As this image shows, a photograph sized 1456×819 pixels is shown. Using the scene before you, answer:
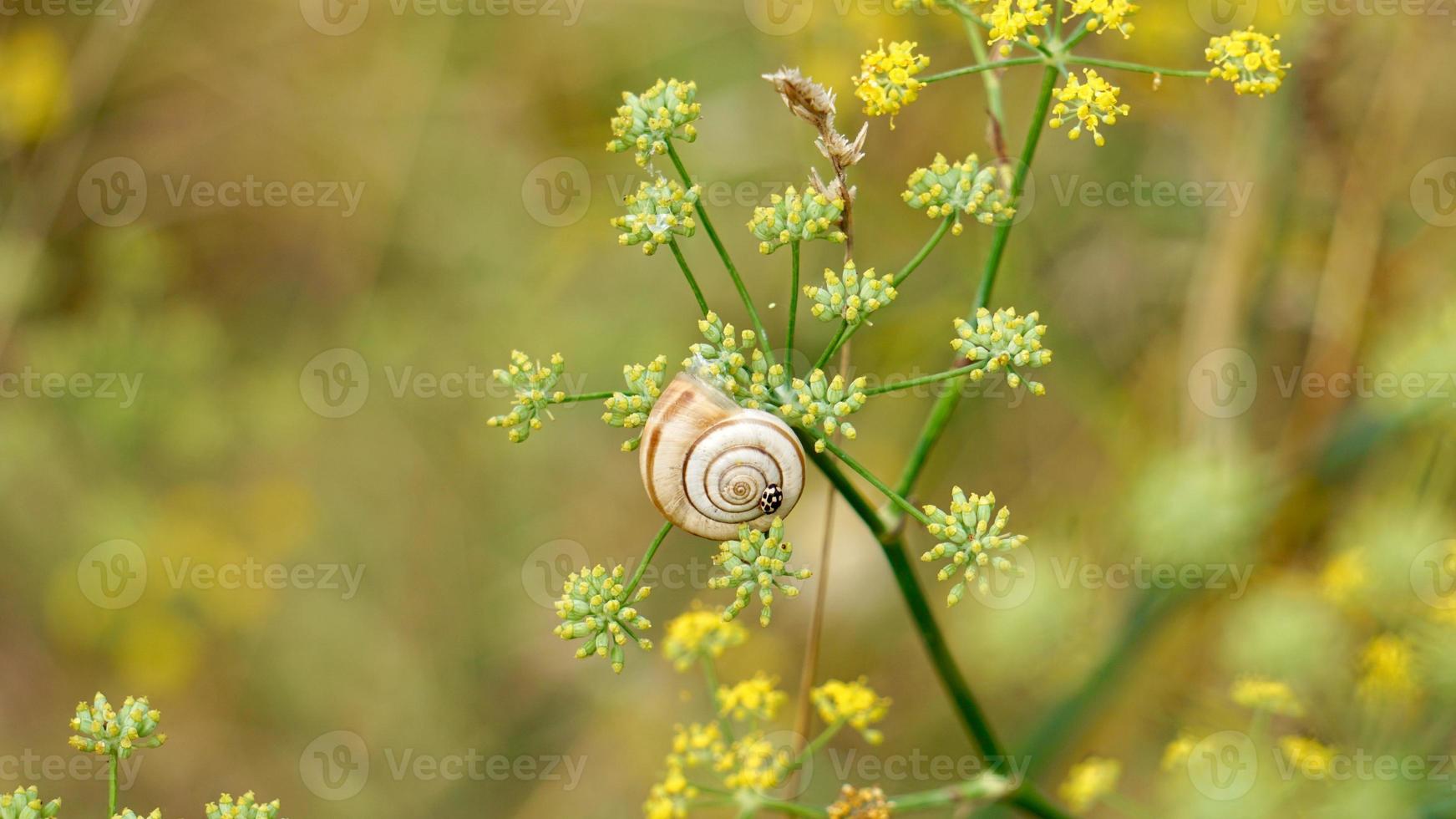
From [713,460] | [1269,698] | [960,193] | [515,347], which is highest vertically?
[515,347]

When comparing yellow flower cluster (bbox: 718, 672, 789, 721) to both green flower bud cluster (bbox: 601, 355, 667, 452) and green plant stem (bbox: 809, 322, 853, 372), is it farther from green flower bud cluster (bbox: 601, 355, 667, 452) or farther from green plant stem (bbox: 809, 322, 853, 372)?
green plant stem (bbox: 809, 322, 853, 372)

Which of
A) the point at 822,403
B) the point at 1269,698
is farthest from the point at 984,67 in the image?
the point at 1269,698

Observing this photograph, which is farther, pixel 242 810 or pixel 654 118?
pixel 242 810

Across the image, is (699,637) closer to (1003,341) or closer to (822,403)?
(822,403)

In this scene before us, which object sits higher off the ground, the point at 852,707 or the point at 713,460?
the point at 713,460

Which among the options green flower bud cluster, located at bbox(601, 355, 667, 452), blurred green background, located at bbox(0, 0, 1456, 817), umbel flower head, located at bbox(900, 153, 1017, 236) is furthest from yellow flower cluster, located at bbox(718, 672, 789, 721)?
blurred green background, located at bbox(0, 0, 1456, 817)

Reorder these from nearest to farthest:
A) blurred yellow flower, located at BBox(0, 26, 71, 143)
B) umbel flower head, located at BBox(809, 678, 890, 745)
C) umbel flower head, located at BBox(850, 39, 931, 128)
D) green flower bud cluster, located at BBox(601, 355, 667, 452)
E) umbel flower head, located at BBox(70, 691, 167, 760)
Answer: green flower bud cluster, located at BBox(601, 355, 667, 452)
umbel flower head, located at BBox(850, 39, 931, 128)
umbel flower head, located at BBox(70, 691, 167, 760)
umbel flower head, located at BBox(809, 678, 890, 745)
blurred yellow flower, located at BBox(0, 26, 71, 143)

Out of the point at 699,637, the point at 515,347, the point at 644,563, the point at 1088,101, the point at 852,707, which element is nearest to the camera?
the point at 644,563

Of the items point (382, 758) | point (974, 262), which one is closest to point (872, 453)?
point (974, 262)
